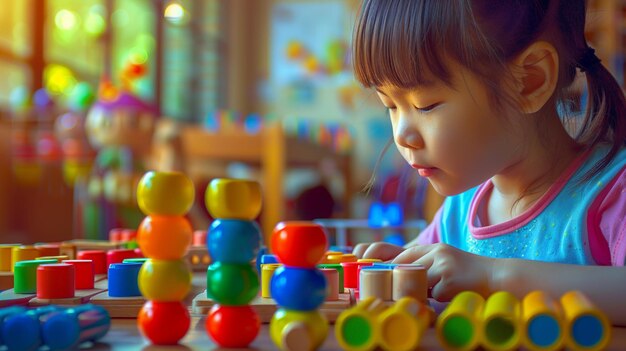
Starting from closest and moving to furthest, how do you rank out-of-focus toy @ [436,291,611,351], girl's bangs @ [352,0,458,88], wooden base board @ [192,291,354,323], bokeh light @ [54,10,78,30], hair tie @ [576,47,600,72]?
out-of-focus toy @ [436,291,611,351] < wooden base board @ [192,291,354,323] < girl's bangs @ [352,0,458,88] < hair tie @ [576,47,600,72] < bokeh light @ [54,10,78,30]

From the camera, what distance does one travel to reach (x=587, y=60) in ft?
2.77

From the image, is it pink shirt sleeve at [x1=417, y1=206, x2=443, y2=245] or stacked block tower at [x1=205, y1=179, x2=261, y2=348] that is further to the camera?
pink shirt sleeve at [x1=417, y1=206, x2=443, y2=245]

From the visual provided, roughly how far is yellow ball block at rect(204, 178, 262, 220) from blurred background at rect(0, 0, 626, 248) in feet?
2.84

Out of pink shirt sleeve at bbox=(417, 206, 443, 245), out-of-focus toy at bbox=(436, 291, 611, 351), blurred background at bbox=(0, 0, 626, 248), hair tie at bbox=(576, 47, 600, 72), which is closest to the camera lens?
out-of-focus toy at bbox=(436, 291, 611, 351)

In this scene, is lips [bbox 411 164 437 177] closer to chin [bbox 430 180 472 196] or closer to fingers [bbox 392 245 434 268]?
chin [bbox 430 180 472 196]

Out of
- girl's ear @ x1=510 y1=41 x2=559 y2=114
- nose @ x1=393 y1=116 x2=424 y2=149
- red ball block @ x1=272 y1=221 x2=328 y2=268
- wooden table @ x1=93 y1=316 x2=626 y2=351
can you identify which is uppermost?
girl's ear @ x1=510 y1=41 x2=559 y2=114

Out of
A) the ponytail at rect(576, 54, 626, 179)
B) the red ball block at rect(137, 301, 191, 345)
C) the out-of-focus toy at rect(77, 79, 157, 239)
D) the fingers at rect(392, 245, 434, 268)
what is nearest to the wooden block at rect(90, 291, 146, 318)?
the red ball block at rect(137, 301, 191, 345)

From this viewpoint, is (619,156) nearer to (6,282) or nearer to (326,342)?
(326,342)

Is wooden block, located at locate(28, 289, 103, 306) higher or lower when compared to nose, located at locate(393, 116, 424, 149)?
lower

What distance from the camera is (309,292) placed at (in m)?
0.42

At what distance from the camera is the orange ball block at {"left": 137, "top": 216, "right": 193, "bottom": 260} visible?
1.51 feet

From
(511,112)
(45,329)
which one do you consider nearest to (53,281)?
(45,329)

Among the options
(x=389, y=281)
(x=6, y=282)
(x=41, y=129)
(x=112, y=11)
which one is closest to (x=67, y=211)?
(x=41, y=129)

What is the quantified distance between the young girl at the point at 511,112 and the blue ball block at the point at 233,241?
0.77 feet
